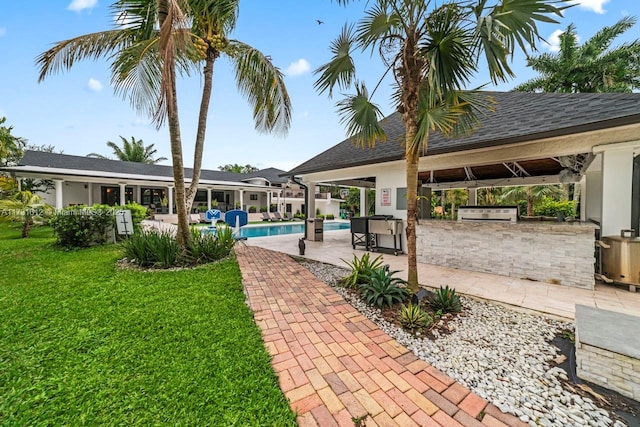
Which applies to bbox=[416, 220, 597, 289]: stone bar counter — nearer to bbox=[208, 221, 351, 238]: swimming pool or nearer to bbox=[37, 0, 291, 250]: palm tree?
bbox=[37, 0, 291, 250]: palm tree

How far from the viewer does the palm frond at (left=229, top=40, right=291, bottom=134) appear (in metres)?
7.50

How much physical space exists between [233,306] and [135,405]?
201 centimetres

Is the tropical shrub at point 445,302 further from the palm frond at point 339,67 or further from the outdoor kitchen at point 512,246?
the palm frond at point 339,67

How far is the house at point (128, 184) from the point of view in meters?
16.2

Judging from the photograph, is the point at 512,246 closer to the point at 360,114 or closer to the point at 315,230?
the point at 360,114

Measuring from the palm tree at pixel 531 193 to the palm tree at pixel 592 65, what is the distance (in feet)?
26.6

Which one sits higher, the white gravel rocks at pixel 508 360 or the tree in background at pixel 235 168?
the tree in background at pixel 235 168

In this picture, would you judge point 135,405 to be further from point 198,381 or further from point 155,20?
point 155,20

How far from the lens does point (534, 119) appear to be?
19.4 feet

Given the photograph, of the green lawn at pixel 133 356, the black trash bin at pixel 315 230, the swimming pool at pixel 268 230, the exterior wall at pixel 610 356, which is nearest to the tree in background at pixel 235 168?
the swimming pool at pixel 268 230

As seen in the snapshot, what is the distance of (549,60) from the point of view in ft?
64.2

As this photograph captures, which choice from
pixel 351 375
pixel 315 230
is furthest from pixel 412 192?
pixel 315 230

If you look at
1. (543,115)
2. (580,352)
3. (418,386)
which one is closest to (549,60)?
(543,115)

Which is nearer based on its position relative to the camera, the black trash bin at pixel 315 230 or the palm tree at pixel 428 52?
the palm tree at pixel 428 52
